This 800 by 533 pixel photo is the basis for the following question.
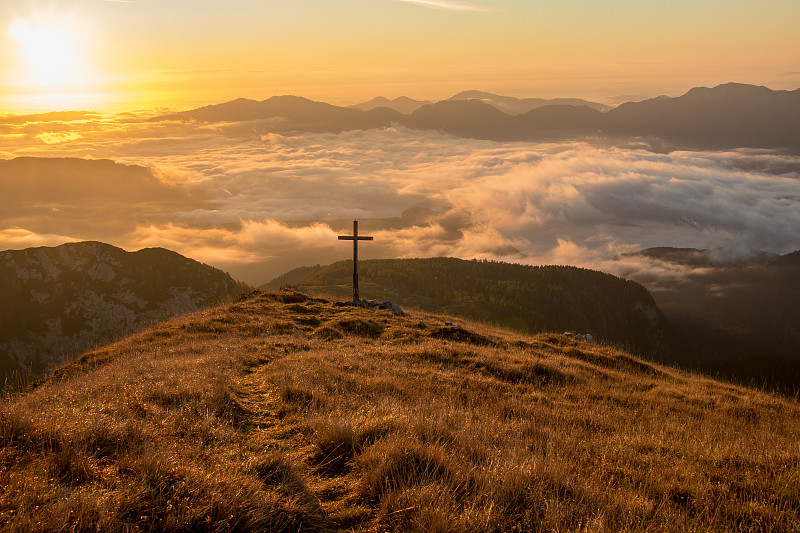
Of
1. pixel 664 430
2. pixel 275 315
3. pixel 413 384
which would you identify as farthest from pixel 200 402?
pixel 275 315

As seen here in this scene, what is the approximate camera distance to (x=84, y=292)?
365 ft

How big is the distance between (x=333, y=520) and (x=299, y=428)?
9.30ft

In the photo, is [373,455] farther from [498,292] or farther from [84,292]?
[498,292]

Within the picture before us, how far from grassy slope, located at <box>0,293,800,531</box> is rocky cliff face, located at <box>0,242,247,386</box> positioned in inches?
4011

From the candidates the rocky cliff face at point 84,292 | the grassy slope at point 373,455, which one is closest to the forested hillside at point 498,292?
the rocky cliff face at point 84,292

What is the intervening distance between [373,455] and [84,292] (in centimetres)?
12823

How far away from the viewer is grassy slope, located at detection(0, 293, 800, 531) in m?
4.50

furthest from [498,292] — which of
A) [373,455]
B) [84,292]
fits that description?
[373,455]

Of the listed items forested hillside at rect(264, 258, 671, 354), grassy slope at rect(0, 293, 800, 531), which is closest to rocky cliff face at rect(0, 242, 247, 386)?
forested hillside at rect(264, 258, 671, 354)

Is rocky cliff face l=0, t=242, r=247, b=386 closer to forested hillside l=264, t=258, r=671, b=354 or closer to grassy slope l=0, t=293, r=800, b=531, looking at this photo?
forested hillside l=264, t=258, r=671, b=354

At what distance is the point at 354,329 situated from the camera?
22219 millimetres

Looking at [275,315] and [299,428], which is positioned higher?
[299,428]

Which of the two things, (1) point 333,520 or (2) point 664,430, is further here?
(2) point 664,430

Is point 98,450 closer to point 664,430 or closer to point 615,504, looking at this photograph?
point 615,504
